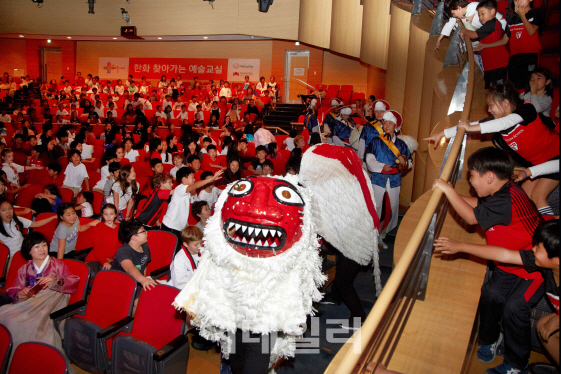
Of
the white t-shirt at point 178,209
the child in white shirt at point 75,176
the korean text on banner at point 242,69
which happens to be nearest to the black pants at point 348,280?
the white t-shirt at point 178,209

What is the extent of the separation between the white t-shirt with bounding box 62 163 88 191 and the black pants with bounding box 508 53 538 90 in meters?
5.61

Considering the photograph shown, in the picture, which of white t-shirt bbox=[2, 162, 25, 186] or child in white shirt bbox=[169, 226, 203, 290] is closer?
child in white shirt bbox=[169, 226, 203, 290]

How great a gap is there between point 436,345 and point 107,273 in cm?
237

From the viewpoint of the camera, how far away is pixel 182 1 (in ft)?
46.5

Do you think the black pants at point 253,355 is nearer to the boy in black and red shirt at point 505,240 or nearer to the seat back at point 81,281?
the boy in black and red shirt at point 505,240

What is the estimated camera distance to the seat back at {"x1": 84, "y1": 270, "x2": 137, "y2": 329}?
3.06m

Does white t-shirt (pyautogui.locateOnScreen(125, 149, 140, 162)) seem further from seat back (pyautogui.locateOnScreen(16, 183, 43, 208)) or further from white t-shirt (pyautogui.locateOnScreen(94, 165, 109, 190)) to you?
seat back (pyautogui.locateOnScreen(16, 183, 43, 208))

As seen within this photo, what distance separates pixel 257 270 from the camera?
1848 mm

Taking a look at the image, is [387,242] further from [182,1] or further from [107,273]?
[182,1]

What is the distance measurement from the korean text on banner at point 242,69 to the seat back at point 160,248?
513 inches

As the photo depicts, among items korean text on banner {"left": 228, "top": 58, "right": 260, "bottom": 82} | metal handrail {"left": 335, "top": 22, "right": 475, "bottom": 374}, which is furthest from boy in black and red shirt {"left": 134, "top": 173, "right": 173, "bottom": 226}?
korean text on banner {"left": 228, "top": 58, "right": 260, "bottom": 82}

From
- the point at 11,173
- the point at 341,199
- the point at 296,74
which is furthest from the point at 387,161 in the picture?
the point at 296,74

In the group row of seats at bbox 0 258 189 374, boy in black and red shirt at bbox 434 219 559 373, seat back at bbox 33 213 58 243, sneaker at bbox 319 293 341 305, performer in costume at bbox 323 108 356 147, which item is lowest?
sneaker at bbox 319 293 341 305

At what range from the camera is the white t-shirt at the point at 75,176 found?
20.2 feet
